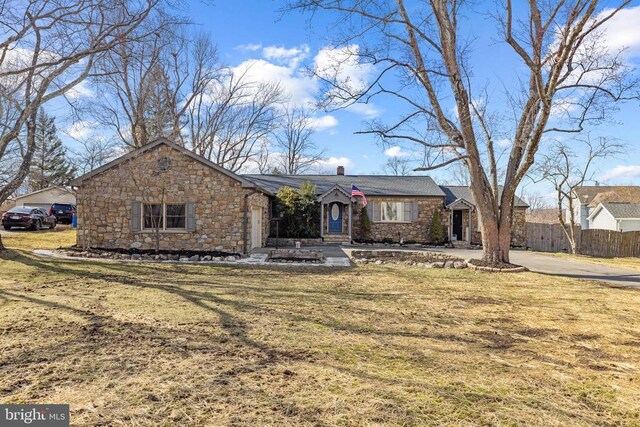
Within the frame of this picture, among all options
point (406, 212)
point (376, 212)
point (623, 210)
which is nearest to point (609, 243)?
point (406, 212)

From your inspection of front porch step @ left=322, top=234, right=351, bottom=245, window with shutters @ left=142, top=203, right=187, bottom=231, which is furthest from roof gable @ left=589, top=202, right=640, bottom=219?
window with shutters @ left=142, top=203, right=187, bottom=231

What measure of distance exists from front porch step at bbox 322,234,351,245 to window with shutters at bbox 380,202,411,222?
8.45 feet

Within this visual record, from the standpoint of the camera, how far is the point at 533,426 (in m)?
2.71

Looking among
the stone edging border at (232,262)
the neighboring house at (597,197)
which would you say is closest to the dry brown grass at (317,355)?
the stone edging border at (232,262)

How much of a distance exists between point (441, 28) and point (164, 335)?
36.4ft

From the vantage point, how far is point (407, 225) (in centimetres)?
2148

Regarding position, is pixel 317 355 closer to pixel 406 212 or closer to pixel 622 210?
pixel 406 212

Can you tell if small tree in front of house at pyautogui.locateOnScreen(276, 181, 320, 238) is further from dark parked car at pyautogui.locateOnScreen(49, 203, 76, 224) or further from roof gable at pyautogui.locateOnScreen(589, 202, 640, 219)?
roof gable at pyautogui.locateOnScreen(589, 202, 640, 219)

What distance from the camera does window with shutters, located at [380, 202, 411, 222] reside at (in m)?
21.6

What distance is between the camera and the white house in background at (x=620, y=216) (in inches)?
1219

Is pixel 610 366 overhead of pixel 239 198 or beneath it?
beneath

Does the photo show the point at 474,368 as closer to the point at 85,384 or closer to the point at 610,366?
the point at 610,366

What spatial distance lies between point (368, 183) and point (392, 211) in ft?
9.21

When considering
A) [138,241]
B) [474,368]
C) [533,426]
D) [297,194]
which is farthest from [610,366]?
[297,194]
